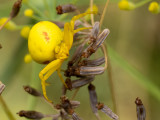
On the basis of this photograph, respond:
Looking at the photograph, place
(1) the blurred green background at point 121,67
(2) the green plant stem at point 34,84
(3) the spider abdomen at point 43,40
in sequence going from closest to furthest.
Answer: (3) the spider abdomen at point 43,40 → (2) the green plant stem at point 34,84 → (1) the blurred green background at point 121,67

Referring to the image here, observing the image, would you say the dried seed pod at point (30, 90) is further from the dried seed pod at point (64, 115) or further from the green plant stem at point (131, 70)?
the green plant stem at point (131, 70)

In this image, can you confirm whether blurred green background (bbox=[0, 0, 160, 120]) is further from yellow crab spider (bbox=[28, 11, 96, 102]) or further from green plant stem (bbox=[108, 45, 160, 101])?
yellow crab spider (bbox=[28, 11, 96, 102])

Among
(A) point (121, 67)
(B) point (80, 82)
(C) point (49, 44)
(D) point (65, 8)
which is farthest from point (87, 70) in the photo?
(A) point (121, 67)

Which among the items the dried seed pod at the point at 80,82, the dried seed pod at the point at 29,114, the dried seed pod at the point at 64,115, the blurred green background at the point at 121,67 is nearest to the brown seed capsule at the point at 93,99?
the dried seed pod at the point at 80,82

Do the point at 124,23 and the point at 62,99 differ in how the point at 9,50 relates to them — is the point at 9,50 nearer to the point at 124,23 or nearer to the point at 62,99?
the point at 124,23

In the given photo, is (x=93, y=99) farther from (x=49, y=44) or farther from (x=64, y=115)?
(x=49, y=44)

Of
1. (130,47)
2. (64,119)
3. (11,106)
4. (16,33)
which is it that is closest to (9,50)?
(16,33)

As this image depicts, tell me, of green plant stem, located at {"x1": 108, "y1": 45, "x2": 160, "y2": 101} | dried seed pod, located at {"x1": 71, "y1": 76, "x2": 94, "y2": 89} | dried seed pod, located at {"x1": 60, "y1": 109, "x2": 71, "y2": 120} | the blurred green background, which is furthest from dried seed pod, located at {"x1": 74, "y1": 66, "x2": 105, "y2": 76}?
the blurred green background

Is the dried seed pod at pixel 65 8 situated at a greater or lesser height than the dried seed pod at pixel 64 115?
greater
